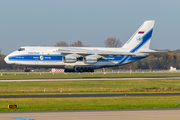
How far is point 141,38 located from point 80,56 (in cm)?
1659

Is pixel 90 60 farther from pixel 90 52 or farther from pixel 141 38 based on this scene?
pixel 141 38

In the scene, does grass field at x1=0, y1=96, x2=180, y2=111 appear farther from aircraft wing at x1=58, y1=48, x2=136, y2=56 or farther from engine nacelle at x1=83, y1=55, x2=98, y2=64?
aircraft wing at x1=58, y1=48, x2=136, y2=56

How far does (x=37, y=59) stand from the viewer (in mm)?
56906

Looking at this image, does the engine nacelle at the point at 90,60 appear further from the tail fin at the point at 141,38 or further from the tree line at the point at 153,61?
the tree line at the point at 153,61

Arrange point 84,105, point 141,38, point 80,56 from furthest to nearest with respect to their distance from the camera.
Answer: point 141,38 → point 80,56 → point 84,105

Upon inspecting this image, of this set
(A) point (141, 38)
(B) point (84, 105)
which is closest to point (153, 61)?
(A) point (141, 38)

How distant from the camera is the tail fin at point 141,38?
213 ft

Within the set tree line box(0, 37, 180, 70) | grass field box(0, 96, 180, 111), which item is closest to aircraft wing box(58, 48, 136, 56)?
grass field box(0, 96, 180, 111)

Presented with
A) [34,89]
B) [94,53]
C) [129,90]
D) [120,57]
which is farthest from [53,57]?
[129,90]

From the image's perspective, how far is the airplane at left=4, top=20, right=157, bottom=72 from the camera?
188 ft

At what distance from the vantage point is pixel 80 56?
59.7 meters

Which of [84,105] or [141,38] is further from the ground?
[141,38]

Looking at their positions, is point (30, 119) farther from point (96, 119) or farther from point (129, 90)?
point (129, 90)

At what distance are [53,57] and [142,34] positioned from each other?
23159 millimetres
